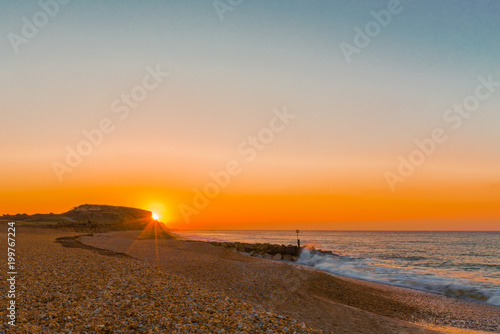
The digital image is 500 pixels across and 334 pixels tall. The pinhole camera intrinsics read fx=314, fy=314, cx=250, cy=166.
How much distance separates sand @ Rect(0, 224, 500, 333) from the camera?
879 centimetres

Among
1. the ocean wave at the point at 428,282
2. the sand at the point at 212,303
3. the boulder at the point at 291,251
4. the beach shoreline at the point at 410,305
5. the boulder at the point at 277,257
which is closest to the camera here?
the sand at the point at 212,303

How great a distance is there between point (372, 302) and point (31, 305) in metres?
17.3

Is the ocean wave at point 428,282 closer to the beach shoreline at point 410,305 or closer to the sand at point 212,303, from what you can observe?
the beach shoreline at point 410,305

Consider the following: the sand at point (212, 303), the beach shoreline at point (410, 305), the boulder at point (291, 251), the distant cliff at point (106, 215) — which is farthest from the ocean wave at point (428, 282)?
the distant cliff at point (106, 215)

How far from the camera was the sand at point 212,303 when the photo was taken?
8.79 metres

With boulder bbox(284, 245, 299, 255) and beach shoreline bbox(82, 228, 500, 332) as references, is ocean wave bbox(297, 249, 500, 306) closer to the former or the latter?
beach shoreline bbox(82, 228, 500, 332)

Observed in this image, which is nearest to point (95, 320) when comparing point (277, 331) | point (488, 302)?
point (277, 331)

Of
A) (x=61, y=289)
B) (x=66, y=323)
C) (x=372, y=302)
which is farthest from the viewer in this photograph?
(x=372, y=302)

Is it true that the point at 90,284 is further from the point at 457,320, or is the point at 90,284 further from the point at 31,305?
the point at 457,320

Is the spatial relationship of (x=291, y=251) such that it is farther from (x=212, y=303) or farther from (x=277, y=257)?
(x=212, y=303)

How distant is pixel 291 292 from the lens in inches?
686

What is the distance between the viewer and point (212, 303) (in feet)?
36.1

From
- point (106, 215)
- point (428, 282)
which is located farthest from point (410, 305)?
point (106, 215)

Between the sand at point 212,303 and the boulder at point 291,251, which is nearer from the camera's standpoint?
the sand at point 212,303
